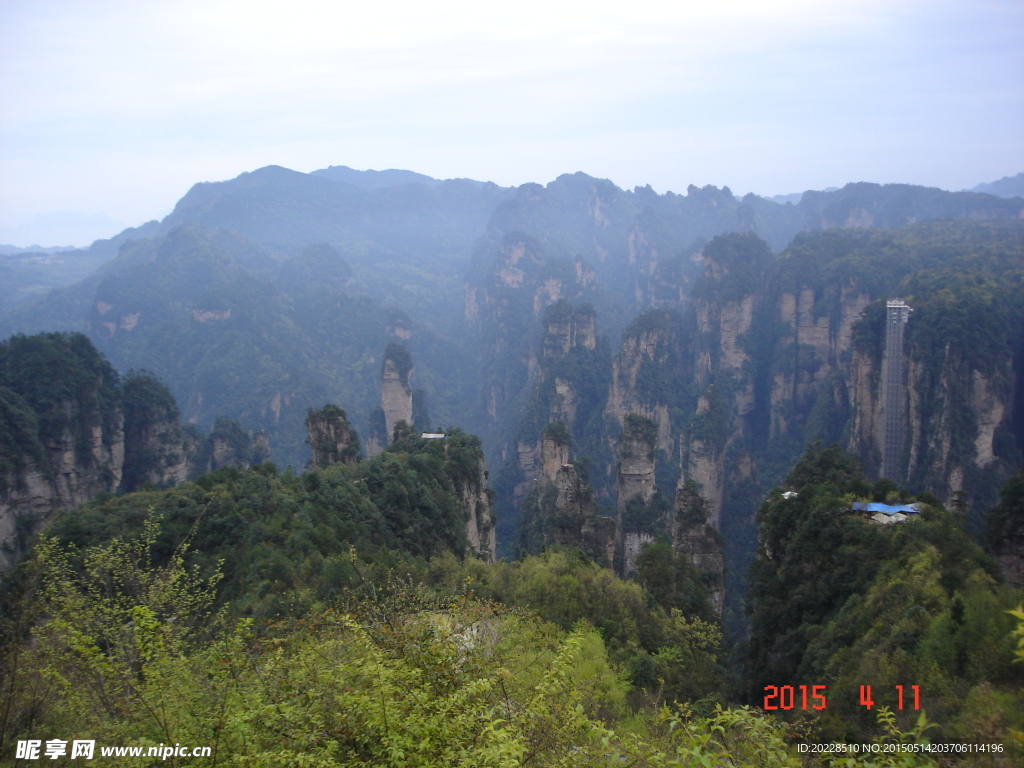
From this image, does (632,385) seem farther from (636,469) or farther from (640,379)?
(636,469)

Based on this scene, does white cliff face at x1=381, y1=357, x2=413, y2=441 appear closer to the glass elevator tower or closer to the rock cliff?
the rock cliff

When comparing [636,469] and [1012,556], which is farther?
[636,469]

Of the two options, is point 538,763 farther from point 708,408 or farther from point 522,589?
point 708,408

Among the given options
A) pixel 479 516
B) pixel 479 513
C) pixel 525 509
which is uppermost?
pixel 479 513

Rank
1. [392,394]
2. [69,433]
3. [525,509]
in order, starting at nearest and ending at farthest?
1. [69,433]
2. [525,509]
3. [392,394]

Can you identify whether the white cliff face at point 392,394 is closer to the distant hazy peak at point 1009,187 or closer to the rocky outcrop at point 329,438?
the rocky outcrop at point 329,438

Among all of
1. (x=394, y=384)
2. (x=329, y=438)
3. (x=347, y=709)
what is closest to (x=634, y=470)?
(x=329, y=438)

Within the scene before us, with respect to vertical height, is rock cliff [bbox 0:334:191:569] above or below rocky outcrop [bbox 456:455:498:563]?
above

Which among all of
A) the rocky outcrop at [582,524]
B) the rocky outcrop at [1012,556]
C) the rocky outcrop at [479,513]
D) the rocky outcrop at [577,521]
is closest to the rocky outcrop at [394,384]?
the rocky outcrop at [577,521]

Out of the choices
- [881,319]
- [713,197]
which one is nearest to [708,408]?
[881,319]

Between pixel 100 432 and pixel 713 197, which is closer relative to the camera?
pixel 100 432

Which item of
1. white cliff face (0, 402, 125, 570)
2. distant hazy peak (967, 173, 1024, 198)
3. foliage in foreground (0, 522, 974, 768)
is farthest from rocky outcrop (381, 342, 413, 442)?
distant hazy peak (967, 173, 1024, 198)
